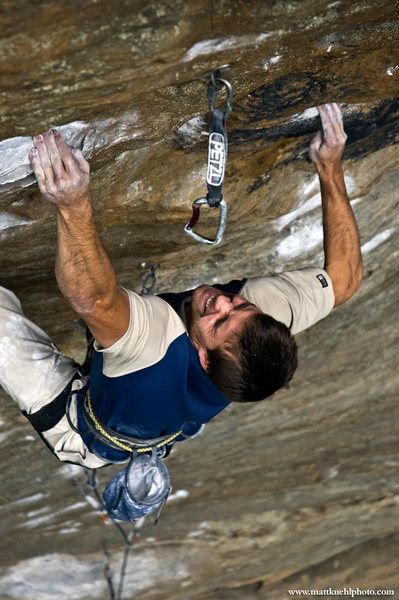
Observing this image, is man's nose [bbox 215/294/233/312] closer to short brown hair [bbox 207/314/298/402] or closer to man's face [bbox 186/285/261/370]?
man's face [bbox 186/285/261/370]

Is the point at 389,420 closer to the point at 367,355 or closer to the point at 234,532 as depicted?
the point at 367,355

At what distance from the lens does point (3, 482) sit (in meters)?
3.94

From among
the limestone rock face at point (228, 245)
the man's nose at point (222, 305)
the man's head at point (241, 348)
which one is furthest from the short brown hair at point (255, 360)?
the limestone rock face at point (228, 245)

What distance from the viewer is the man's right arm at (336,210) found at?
2.53 meters

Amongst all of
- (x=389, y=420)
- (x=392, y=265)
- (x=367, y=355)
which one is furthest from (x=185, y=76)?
(x=389, y=420)

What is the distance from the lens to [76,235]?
1.89 meters

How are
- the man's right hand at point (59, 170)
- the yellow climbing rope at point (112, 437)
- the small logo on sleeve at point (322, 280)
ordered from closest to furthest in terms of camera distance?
the man's right hand at point (59, 170) → the yellow climbing rope at point (112, 437) → the small logo on sleeve at point (322, 280)

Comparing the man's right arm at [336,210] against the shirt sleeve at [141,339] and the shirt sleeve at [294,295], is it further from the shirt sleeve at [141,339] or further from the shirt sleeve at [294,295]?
the shirt sleeve at [141,339]

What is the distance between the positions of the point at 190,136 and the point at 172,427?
44.7 inches

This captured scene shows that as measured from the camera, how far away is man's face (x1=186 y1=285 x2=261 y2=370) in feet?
7.29

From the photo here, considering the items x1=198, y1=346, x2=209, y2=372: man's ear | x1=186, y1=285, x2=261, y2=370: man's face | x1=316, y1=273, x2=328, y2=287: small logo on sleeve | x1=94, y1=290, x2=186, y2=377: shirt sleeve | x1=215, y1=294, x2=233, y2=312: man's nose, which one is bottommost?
x1=316, y1=273, x2=328, y2=287: small logo on sleeve

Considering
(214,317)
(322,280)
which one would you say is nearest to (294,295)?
(322,280)

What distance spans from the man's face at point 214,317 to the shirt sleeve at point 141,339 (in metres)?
0.11

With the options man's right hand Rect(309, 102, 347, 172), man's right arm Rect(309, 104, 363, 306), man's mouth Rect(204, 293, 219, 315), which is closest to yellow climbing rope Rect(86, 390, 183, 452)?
man's mouth Rect(204, 293, 219, 315)
